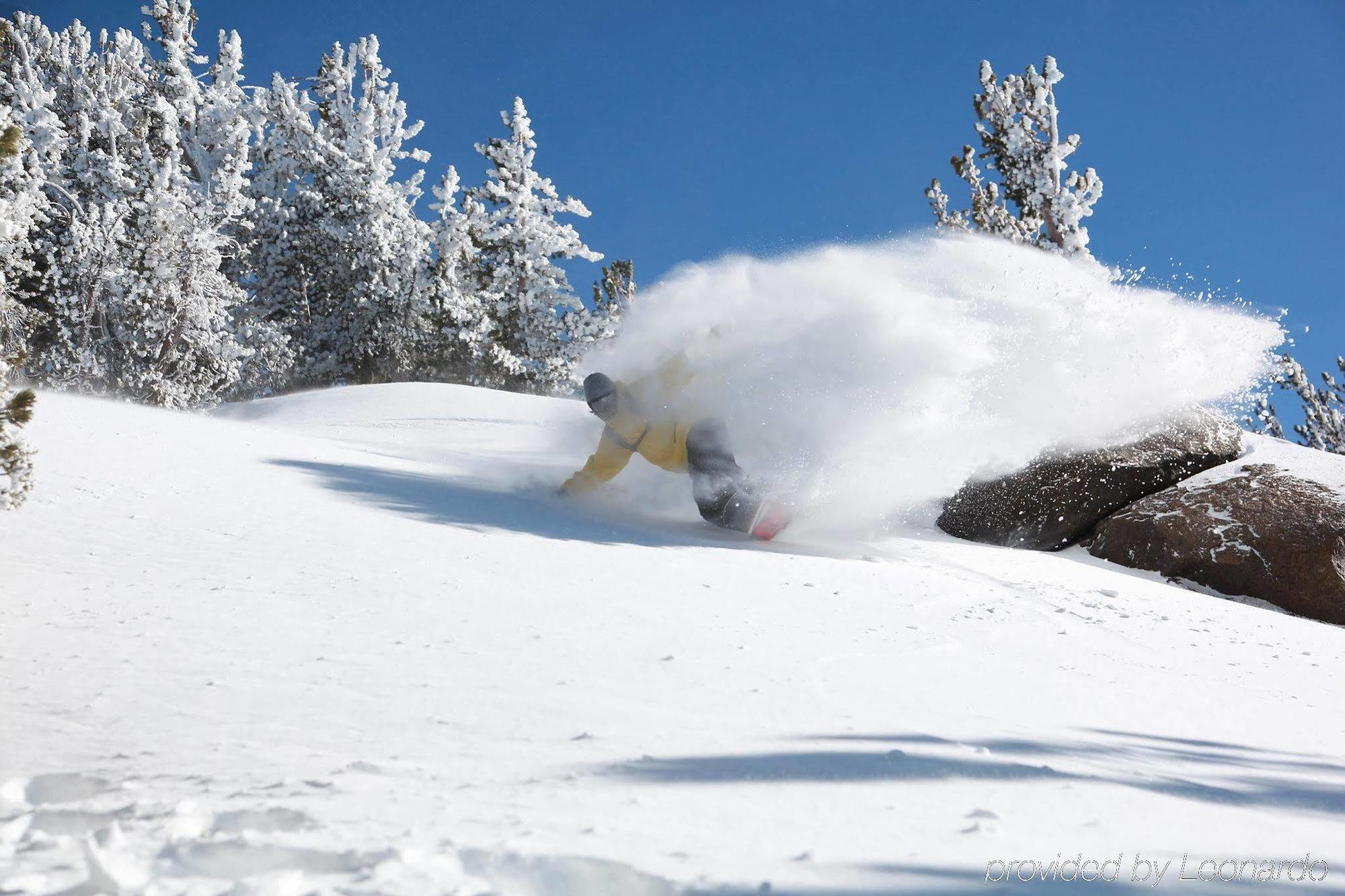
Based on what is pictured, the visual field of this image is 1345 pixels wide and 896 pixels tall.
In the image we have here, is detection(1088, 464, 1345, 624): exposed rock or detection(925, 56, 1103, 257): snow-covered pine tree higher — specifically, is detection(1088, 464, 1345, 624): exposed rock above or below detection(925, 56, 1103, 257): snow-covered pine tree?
below

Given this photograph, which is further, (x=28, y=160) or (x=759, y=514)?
(x=28, y=160)

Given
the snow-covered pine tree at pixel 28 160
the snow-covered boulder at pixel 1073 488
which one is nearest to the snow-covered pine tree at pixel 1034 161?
the snow-covered boulder at pixel 1073 488

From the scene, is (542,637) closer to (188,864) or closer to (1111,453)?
(188,864)

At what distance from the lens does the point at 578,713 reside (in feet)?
7.23

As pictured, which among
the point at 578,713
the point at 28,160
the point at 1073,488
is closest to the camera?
the point at 578,713

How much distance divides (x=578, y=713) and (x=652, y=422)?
3848 mm

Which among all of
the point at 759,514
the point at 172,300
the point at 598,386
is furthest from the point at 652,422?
the point at 172,300

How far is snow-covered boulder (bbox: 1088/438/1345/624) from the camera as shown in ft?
23.3

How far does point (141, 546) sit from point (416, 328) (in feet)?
76.5

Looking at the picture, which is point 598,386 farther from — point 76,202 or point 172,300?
point 76,202

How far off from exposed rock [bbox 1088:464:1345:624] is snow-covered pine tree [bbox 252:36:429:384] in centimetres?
2165

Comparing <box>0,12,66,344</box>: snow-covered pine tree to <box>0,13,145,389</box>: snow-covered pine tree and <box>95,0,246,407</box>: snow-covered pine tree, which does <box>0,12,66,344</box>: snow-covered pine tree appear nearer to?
<box>0,13,145,389</box>: snow-covered pine tree

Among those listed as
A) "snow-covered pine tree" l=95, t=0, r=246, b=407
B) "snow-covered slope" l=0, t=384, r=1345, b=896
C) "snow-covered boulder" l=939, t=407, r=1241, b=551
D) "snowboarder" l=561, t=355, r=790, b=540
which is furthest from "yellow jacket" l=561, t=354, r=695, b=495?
"snow-covered pine tree" l=95, t=0, r=246, b=407

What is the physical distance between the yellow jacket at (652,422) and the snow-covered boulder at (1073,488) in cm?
332
